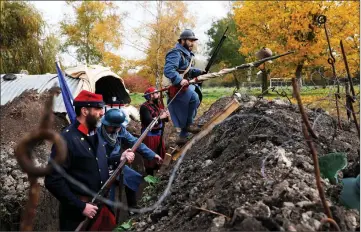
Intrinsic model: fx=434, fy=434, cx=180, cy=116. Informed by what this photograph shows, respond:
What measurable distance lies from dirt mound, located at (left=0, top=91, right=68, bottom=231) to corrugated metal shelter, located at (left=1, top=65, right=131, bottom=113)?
60 cm

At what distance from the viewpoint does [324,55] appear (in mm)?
20469

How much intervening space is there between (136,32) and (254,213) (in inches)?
881

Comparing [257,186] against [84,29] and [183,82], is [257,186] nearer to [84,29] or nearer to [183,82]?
[183,82]

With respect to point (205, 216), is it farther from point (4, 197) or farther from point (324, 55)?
point (324, 55)

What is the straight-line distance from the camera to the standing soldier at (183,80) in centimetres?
648

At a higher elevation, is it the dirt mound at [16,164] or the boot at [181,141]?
the boot at [181,141]

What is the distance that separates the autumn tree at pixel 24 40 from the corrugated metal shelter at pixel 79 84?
22.9 ft

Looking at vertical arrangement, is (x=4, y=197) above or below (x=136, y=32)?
below

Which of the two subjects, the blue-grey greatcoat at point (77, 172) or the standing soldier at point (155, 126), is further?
the standing soldier at point (155, 126)

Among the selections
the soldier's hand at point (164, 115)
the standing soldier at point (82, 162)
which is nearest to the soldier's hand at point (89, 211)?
the standing soldier at point (82, 162)

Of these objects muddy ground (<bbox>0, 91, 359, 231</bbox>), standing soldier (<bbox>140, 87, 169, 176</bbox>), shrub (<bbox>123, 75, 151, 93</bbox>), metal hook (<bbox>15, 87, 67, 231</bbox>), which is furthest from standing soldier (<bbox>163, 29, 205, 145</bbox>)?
shrub (<bbox>123, 75, 151, 93</bbox>)

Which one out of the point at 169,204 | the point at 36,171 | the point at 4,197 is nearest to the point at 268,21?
the point at 4,197

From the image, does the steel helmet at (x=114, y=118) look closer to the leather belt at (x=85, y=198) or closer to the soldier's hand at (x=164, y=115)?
the leather belt at (x=85, y=198)

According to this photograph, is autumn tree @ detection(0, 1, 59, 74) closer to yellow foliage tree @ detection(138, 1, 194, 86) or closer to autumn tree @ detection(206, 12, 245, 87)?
yellow foliage tree @ detection(138, 1, 194, 86)
